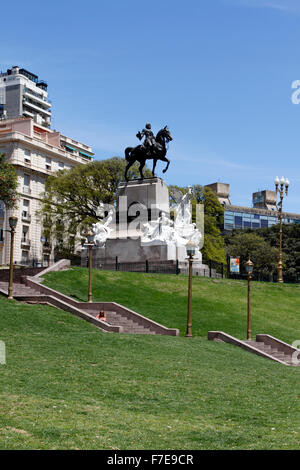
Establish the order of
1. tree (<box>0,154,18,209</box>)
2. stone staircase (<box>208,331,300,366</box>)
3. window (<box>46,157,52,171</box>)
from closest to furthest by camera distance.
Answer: stone staircase (<box>208,331,300,366</box>) < tree (<box>0,154,18,209</box>) < window (<box>46,157,52,171</box>)

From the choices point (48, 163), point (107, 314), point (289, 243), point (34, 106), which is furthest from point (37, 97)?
point (107, 314)

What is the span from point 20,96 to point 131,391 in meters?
102

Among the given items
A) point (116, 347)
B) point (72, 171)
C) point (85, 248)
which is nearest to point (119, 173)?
point (72, 171)

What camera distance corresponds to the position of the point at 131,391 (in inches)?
535

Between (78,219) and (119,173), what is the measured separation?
614 centimetres

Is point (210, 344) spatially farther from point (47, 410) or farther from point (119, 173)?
point (119, 173)

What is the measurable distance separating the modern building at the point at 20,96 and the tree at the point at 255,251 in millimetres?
42136

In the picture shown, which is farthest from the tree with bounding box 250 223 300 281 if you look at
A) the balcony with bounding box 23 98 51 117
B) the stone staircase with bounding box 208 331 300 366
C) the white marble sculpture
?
the stone staircase with bounding box 208 331 300 366

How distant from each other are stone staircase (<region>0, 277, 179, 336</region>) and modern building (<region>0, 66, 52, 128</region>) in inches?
3175

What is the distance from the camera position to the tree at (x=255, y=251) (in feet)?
253

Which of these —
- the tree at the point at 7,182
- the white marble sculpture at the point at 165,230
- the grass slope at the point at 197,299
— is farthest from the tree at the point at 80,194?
the grass slope at the point at 197,299

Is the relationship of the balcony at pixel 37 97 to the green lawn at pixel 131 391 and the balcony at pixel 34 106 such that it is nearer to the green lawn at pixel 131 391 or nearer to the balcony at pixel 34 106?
the balcony at pixel 34 106

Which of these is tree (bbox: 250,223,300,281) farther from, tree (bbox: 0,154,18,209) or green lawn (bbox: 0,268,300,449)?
green lawn (bbox: 0,268,300,449)

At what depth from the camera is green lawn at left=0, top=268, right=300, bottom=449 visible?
9594 millimetres
